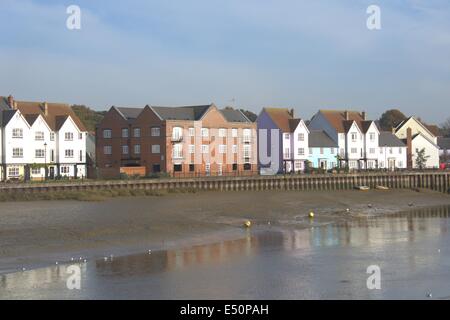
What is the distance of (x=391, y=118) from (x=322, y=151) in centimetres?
4654

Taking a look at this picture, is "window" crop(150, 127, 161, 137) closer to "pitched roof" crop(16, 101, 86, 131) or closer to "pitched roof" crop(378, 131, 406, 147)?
"pitched roof" crop(16, 101, 86, 131)

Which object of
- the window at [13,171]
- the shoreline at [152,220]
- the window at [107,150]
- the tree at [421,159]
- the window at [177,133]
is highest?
the window at [177,133]

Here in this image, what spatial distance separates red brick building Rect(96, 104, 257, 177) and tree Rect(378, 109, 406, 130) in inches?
2347

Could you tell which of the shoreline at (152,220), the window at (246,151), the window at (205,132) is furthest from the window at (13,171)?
the window at (246,151)

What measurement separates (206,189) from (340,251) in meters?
35.9

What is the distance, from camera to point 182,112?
2972 inches

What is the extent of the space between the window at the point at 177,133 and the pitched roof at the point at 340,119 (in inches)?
1111

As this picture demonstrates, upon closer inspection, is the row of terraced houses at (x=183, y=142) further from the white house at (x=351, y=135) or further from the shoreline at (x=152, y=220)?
the shoreline at (x=152, y=220)

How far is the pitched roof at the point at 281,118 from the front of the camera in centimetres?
8675

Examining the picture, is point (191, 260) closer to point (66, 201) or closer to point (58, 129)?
point (66, 201)

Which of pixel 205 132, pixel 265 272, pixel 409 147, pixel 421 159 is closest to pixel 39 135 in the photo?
pixel 205 132

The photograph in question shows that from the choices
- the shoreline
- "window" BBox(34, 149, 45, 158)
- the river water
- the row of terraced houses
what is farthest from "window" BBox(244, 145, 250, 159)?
the river water

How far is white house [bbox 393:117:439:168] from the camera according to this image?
10312 centimetres
